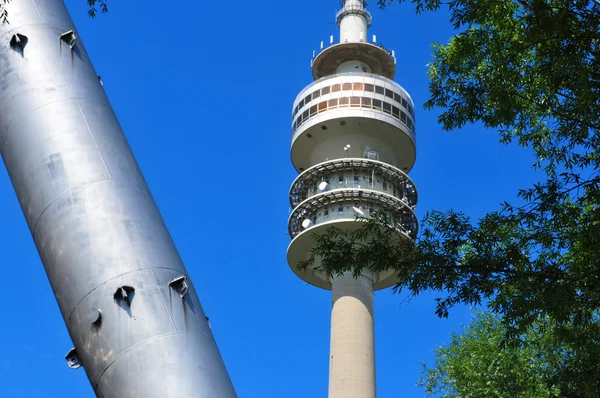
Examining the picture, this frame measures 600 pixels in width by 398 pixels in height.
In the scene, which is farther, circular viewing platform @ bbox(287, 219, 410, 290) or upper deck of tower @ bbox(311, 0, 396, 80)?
upper deck of tower @ bbox(311, 0, 396, 80)

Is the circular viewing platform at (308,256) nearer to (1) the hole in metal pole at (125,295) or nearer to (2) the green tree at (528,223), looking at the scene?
(2) the green tree at (528,223)

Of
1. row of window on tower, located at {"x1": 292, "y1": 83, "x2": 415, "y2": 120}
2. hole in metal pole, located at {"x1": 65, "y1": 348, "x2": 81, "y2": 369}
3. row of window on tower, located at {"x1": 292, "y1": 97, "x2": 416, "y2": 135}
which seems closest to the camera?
hole in metal pole, located at {"x1": 65, "y1": 348, "x2": 81, "y2": 369}

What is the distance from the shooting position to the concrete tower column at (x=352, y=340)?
177ft

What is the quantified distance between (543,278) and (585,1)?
506 cm

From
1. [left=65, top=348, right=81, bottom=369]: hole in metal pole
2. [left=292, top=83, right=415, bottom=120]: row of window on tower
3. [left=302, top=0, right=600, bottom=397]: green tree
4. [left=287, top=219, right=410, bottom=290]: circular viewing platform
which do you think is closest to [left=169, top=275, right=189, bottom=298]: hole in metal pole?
[left=65, top=348, right=81, bottom=369]: hole in metal pole

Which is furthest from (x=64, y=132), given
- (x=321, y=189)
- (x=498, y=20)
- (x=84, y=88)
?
(x=321, y=189)

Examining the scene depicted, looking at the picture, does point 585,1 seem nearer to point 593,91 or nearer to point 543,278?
point 593,91

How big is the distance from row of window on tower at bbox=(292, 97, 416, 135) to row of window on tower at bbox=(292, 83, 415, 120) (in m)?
0.82

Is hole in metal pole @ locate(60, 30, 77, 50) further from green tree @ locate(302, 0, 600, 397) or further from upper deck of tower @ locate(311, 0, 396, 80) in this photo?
upper deck of tower @ locate(311, 0, 396, 80)

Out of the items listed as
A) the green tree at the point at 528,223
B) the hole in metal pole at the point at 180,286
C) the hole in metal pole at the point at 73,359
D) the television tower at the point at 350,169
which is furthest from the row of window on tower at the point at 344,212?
the hole in metal pole at the point at 180,286

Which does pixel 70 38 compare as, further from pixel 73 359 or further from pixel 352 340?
pixel 352 340

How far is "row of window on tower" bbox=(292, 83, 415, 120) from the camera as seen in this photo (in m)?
64.7

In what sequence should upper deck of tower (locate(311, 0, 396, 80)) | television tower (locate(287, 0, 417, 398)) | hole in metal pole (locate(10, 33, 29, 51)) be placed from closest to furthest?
1. hole in metal pole (locate(10, 33, 29, 51))
2. television tower (locate(287, 0, 417, 398))
3. upper deck of tower (locate(311, 0, 396, 80))

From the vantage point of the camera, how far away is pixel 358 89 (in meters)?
64.3
